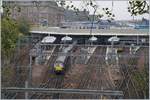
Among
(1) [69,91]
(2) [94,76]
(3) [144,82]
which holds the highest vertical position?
(1) [69,91]

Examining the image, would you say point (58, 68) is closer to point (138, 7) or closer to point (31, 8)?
point (31, 8)

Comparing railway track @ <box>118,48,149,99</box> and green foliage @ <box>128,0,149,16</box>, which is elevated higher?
green foliage @ <box>128,0,149,16</box>

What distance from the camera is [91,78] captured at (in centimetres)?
575

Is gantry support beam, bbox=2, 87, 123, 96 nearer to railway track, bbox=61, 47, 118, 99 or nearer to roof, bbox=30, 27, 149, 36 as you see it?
railway track, bbox=61, 47, 118, 99

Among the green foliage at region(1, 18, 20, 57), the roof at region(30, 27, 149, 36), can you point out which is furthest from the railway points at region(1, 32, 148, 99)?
the green foliage at region(1, 18, 20, 57)

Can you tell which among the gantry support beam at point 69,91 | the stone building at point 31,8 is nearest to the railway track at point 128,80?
the stone building at point 31,8

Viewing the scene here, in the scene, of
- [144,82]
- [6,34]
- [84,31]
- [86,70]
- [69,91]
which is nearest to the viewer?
[69,91]

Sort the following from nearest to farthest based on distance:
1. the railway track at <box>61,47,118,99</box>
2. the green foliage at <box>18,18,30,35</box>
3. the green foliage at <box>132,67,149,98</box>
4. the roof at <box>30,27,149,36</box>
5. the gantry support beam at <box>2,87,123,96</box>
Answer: the gantry support beam at <box>2,87,123,96</box> < the green foliage at <box>132,67,149,98</box> < the green foliage at <box>18,18,30,35</box> < the railway track at <box>61,47,118,99</box> < the roof at <box>30,27,149,36</box>

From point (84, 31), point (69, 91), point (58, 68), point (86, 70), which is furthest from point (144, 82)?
point (84, 31)

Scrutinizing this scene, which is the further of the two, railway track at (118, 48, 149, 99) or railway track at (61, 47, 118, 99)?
railway track at (61, 47, 118, 99)

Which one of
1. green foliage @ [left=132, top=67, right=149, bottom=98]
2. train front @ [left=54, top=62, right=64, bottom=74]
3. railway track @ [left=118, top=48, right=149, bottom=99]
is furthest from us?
train front @ [left=54, top=62, right=64, bottom=74]

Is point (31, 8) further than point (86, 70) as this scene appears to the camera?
No

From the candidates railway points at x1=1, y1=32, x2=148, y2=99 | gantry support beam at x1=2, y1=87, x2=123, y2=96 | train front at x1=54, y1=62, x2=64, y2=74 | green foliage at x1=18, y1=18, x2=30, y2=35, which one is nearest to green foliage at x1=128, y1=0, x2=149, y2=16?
gantry support beam at x1=2, y1=87, x2=123, y2=96

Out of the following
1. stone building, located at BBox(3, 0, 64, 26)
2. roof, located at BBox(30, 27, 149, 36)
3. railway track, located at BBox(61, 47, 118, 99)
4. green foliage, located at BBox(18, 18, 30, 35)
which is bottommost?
railway track, located at BBox(61, 47, 118, 99)
